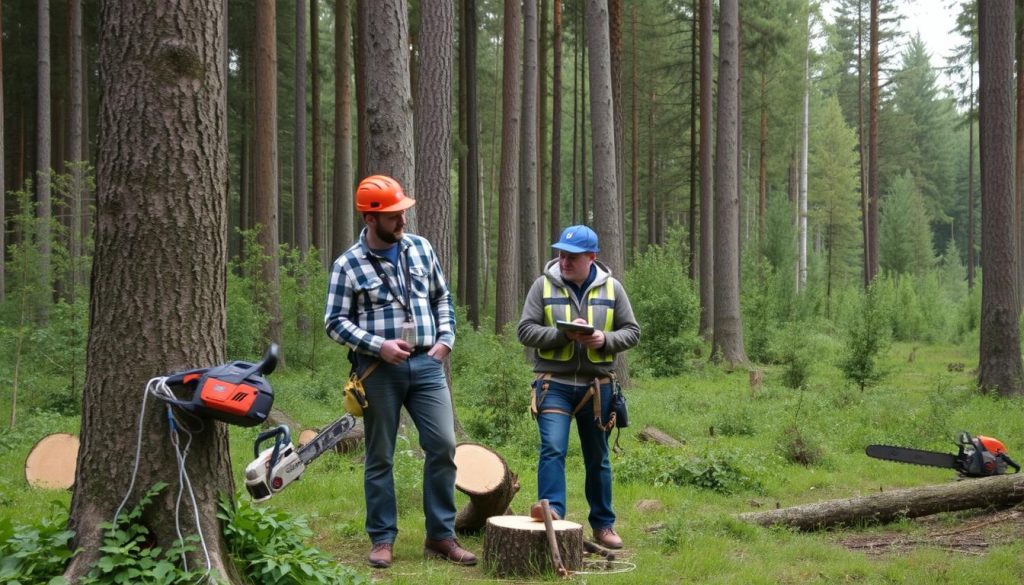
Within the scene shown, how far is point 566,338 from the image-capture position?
6.39 m

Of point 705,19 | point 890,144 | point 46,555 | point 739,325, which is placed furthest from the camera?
point 890,144

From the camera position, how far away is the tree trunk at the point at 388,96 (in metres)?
9.16

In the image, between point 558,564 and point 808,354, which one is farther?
point 808,354

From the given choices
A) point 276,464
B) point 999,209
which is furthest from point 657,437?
point 999,209

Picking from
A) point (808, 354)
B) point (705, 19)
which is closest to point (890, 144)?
point (705, 19)

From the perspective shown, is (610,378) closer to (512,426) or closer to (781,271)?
(512,426)

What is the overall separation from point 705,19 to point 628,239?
26.1m

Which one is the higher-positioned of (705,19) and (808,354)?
(705,19)

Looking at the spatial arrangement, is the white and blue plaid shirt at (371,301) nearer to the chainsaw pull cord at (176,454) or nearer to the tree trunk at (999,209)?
the chainsaw pull cord at (176,454)

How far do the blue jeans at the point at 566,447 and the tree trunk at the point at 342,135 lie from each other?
1672cm

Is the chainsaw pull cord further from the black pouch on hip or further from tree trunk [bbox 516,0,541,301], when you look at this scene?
tree trunk [bbox 516,0,541,301]

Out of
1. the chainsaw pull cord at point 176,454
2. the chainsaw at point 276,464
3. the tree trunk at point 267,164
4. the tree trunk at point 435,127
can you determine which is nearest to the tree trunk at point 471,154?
the tree trunk at point 267,164

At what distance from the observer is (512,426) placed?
11.6 m

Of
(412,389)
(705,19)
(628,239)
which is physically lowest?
(412,389)
